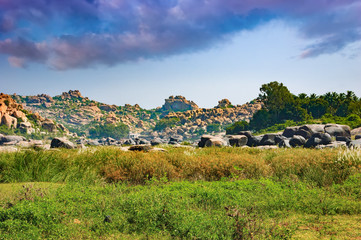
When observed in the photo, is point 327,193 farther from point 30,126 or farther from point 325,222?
point 30,126

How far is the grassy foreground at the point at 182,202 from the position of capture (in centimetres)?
458

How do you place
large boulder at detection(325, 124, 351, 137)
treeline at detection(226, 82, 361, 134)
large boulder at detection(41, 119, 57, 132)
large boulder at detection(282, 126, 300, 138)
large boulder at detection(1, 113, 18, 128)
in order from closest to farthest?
1. large boulder at detection(325, 124, 351, 137)
2. large boulder at detection(282, 126, 300, 138)
3. treeline at detection(226, 82, 361, 134)
4. large boulder at detection(1, 113, 18, 128)
5. large boulder at detection(41, 119, 57, 132)

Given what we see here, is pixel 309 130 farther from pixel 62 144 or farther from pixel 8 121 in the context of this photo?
pixel 8 121

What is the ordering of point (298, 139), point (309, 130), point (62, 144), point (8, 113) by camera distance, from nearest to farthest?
point (62, 144) → point (298, 139) → point (309, 130) → point (8, 113)

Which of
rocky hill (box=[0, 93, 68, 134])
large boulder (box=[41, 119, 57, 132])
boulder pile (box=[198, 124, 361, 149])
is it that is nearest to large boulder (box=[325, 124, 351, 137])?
boulder pile (box=[198, 124, 361, 149])

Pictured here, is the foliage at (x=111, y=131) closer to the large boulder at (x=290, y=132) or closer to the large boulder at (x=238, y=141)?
the large boulder at (x=290, y=132)

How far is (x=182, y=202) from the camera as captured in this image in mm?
5672

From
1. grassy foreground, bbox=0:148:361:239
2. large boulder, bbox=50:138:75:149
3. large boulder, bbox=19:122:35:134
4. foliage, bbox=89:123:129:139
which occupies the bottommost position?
foliage, bbox=89:123:129:139

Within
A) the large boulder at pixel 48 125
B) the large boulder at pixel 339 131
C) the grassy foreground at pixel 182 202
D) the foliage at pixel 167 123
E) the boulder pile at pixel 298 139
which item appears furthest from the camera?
the foliage at pixel 167 123

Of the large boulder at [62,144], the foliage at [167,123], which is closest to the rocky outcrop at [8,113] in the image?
the foliage at [167,123]

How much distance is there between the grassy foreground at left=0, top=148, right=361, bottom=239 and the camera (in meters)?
4.58

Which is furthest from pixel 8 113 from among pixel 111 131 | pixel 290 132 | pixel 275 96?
pixel 290 132

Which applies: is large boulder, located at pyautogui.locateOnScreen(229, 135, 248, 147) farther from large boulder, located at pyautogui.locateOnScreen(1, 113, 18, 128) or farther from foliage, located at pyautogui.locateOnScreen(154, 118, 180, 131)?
foliage, located at pyautogui.locateOnScreen(154, 118, 180, 131)

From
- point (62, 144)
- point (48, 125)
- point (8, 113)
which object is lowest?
point (48, 125)
